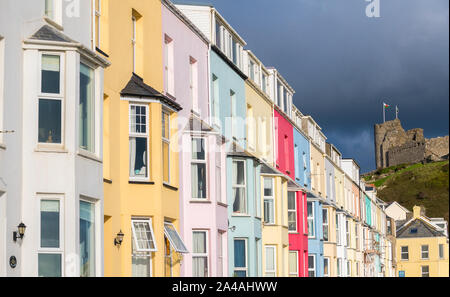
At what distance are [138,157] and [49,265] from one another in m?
5.94

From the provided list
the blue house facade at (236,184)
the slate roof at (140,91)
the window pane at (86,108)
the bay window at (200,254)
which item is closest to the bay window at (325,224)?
the blue house facade at (236,184)

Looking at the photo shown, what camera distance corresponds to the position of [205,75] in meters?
29.4

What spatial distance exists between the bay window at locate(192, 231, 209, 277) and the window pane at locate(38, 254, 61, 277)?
937cm

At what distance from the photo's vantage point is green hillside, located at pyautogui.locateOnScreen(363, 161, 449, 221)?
493 ft

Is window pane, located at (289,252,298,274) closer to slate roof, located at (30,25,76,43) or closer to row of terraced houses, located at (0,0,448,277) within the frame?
row of terraced houses, located at (0,0,448,277)

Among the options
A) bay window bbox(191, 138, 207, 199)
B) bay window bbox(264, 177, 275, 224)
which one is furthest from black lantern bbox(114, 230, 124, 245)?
bay window bbox(264, 177, 275, 224)

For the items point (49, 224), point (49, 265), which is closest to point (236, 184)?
point (49, 224)

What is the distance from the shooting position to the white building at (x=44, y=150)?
52.5ft

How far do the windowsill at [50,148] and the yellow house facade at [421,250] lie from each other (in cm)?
7628

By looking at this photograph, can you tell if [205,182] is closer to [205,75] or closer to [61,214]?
[205,75]

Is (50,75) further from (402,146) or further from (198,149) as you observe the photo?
(402,146)

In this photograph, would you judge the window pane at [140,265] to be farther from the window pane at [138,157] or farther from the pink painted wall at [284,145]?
the pink painted wall at [284,145]
